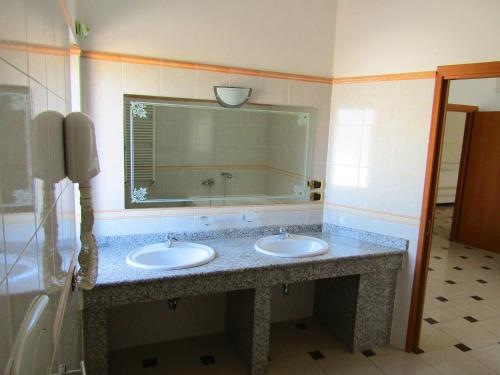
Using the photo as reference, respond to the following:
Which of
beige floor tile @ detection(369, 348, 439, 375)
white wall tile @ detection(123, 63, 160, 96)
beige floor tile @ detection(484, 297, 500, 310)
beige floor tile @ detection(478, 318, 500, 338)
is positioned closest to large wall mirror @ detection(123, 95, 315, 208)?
white wall tile @ detection(123, 63, 160, 96)

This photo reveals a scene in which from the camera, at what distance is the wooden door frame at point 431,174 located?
2441 mm

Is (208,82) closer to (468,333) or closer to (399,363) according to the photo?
(399,363)

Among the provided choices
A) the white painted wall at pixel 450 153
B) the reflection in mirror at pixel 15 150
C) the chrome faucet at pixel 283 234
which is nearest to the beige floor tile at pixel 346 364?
the chrome faucet at pixel 283 234

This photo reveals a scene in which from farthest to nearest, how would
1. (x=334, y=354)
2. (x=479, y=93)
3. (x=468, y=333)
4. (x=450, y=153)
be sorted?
(x=450, y=153), (x=479, y=93), (x=468, y=333), (x=334, y=354)

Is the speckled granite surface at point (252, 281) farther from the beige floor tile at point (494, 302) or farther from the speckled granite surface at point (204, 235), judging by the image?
the beige floor tile at point (494, 302)

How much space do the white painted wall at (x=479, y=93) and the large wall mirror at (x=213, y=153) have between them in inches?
160

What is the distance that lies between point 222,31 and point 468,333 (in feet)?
10.5

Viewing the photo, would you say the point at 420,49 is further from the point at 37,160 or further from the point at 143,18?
the point at 37,160

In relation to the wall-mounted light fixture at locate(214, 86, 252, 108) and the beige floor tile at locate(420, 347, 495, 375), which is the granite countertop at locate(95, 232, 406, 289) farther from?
the wall-mounted light fixture at locate(214, 86, 252, 108)

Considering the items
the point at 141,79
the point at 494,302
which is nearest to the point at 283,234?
the point at 141,79

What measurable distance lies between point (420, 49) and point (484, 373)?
2.35 meters

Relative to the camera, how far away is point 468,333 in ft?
10.8

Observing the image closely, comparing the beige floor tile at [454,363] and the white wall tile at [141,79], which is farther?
the beige floor tile at [454,363]

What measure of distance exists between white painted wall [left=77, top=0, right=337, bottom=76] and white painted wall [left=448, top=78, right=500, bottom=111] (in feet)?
12.7
